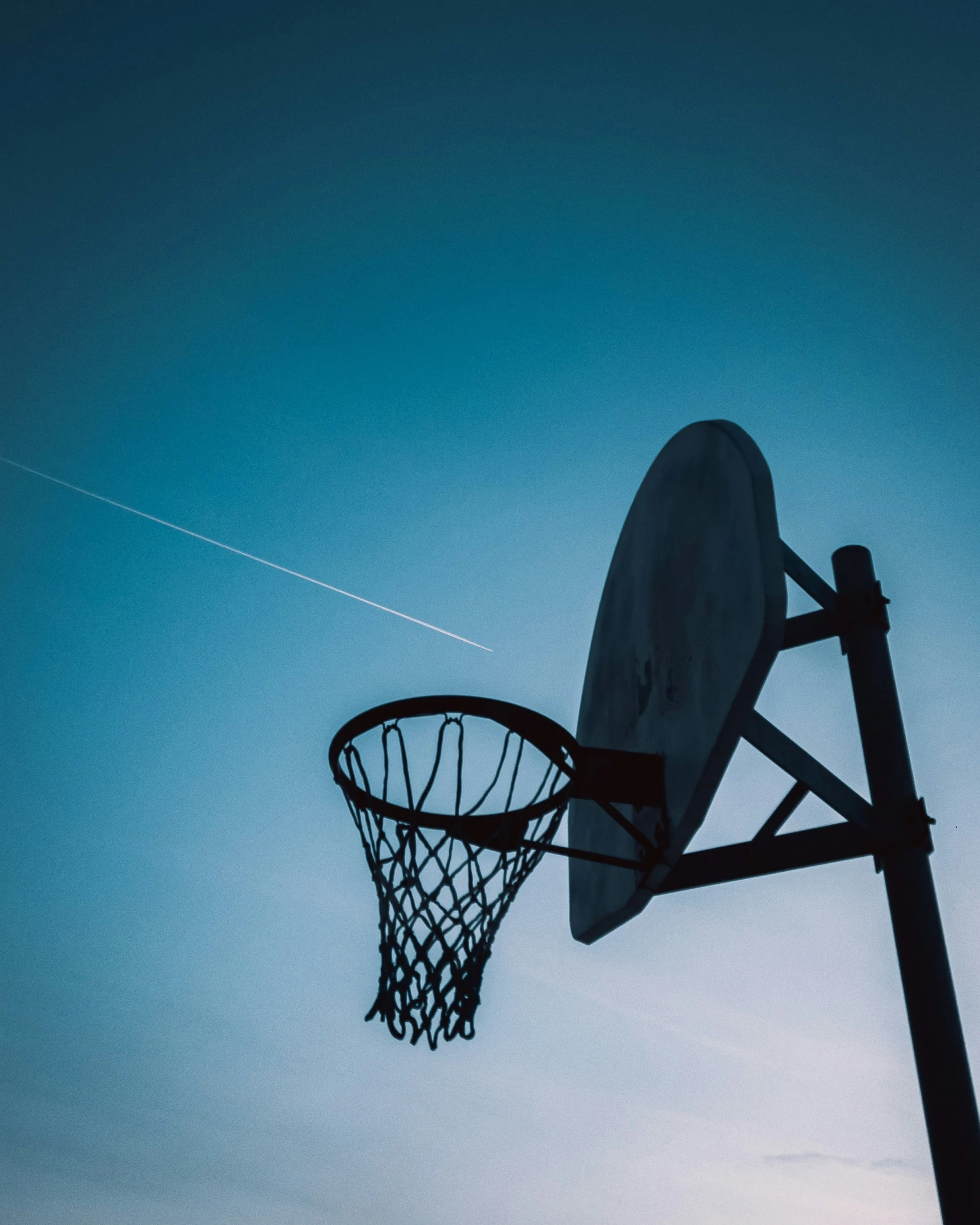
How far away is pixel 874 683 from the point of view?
138 inches

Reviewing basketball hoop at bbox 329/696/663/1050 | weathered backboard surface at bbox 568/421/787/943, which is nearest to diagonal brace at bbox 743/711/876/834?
weathered backboard surface at bbox 568/421/787/943

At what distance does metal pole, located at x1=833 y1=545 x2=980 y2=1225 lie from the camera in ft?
9.05

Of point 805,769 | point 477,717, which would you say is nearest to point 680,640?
point 805,769

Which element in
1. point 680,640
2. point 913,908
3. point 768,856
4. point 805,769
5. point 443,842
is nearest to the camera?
point 913,908

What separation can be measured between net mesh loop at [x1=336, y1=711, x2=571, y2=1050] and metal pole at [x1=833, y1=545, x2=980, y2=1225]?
1206mm

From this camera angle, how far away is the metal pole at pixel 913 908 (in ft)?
9.05

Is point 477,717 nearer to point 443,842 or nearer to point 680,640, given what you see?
point 443,842

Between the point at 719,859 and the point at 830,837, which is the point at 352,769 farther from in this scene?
the point at 830,837

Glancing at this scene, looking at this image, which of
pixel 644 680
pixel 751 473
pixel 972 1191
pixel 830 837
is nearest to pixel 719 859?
pixel 830 837

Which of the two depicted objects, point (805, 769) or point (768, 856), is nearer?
point (805, 769)

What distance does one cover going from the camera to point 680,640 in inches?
143

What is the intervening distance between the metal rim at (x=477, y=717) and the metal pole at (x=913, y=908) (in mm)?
1149

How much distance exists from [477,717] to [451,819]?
1.65ft

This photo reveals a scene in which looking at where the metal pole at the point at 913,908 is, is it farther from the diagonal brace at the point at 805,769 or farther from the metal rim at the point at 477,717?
the metal rim at the point at 477,717
